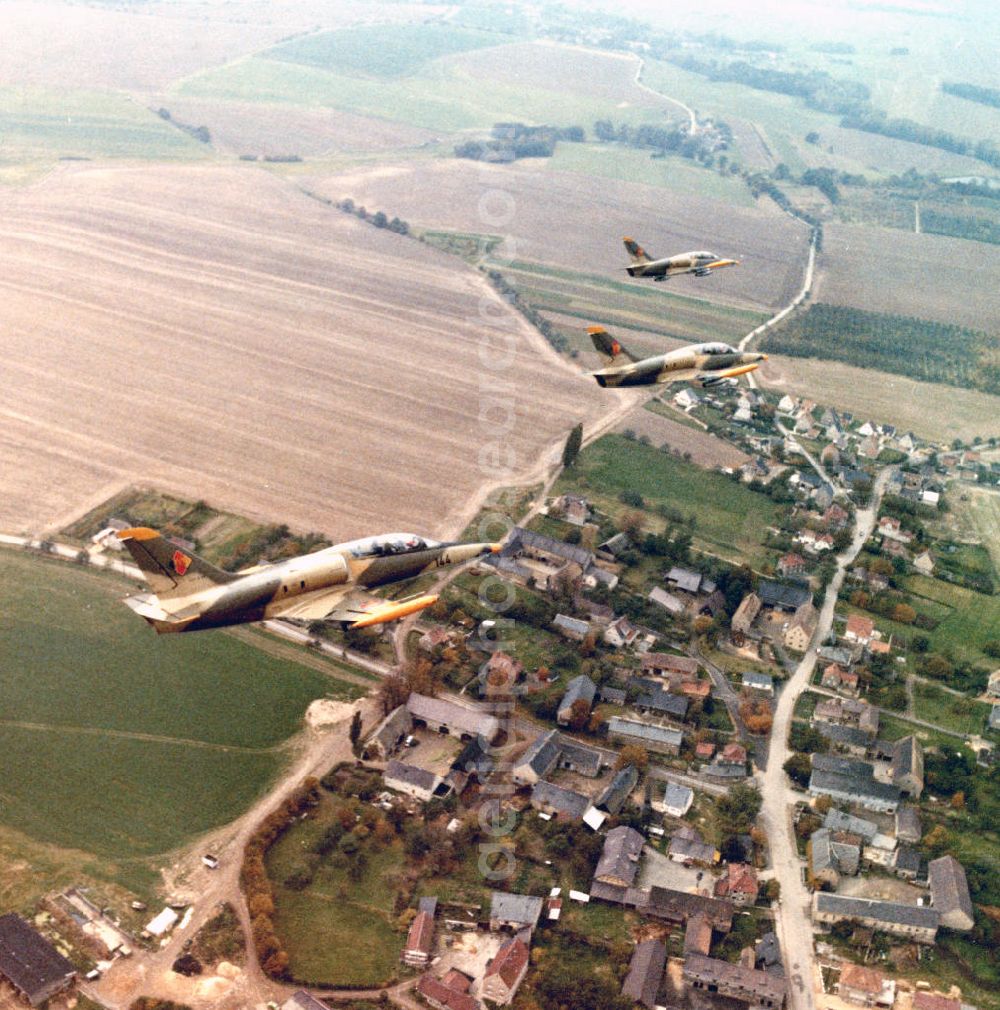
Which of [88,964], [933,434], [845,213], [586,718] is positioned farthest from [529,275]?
[88,964]

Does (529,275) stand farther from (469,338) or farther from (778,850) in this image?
(778,850)

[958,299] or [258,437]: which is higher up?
[958,299]

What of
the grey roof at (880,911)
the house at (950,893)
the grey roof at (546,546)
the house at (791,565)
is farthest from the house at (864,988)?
the house at (791,565)

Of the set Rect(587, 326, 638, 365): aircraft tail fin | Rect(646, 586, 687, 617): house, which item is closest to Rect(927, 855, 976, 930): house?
Rect(646, 586, 687, 617): house

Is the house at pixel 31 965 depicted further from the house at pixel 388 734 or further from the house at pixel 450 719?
the house at pixel 450 719

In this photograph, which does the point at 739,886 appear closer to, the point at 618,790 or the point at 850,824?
the point at 850,824

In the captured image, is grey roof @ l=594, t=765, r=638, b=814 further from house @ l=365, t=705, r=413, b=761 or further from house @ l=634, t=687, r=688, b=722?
house @ l=365, t=705, r=413, b=761
